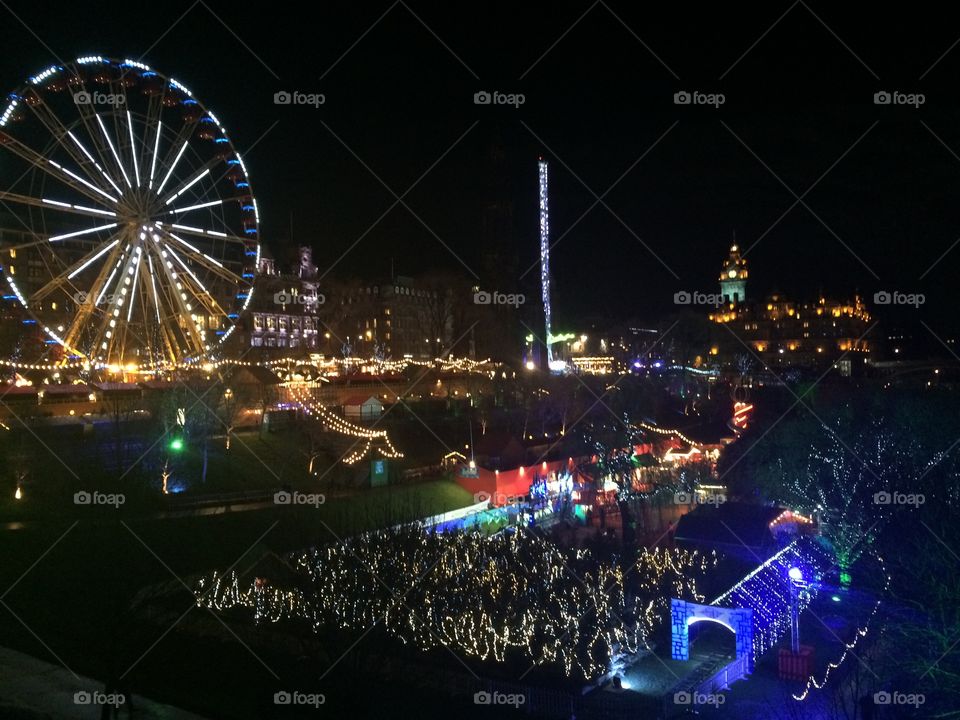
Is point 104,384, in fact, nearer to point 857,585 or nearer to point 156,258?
point 156,258

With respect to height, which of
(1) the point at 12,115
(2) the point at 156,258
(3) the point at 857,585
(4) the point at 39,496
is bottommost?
(3) the point at 857,585

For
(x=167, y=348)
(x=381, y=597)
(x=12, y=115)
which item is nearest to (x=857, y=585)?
(x=381, y=597)

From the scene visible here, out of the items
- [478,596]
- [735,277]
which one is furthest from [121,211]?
[735,277]

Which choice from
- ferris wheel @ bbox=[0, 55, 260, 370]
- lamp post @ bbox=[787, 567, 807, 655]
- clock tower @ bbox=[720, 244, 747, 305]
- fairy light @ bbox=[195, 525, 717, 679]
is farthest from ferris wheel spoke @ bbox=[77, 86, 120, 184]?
clock tower @ bbox=[720, 244, 747, 305]

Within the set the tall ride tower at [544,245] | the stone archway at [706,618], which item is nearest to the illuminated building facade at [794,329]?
the tall ride tower at [544,245]

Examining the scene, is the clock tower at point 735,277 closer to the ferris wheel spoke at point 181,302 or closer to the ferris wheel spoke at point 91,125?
the ferris wheel spoke at point 181,302

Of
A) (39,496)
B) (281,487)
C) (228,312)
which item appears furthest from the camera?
(228,312)
